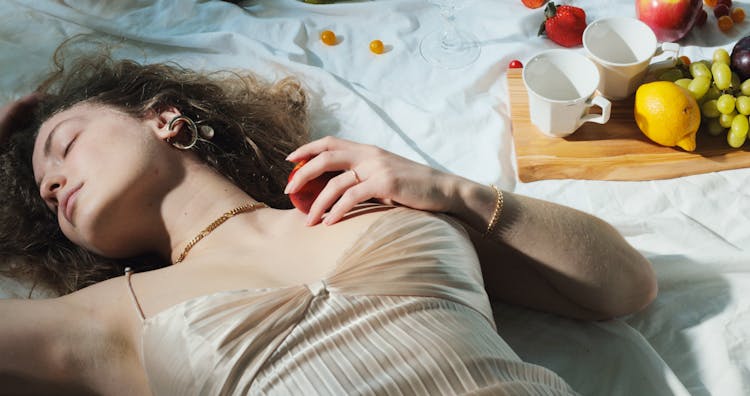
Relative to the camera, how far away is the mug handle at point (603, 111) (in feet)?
5.04

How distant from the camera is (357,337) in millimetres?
983

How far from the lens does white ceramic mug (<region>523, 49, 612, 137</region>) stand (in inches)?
60.6

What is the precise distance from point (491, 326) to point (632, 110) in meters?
0.76

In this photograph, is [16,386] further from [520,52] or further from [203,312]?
[520,52]

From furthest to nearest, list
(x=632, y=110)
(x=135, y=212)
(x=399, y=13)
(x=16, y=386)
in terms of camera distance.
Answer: (x=399, y=13), (x=632, y=110), (x=135, y=212), (x=16, y=386)

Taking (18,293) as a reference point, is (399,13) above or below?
above

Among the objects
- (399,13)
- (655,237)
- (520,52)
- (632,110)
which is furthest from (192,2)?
(655,237)

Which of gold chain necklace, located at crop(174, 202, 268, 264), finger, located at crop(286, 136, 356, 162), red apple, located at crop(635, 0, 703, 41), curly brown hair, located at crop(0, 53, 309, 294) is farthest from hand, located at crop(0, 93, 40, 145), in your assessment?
red apple, located at crop(635, 0, 703, 41)

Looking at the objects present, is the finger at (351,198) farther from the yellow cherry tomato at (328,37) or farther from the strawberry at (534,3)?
the strawberry at (534,3)

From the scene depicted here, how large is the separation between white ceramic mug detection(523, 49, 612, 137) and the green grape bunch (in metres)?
0.17

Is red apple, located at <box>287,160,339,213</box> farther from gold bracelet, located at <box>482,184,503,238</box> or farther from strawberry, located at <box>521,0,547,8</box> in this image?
strawberry, located at <box>521,0,547,8</box>

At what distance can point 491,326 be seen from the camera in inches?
42.3

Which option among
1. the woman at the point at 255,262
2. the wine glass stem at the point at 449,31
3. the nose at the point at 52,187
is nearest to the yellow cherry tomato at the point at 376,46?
the wine glass stem at the point at 449,31

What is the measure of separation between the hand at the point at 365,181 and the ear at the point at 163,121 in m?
0.23
